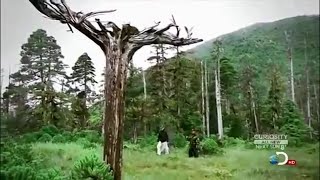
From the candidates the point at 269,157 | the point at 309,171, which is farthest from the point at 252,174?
the point at 309,171

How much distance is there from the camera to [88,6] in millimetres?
2945

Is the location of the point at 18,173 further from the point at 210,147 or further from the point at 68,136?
the point at 210,147

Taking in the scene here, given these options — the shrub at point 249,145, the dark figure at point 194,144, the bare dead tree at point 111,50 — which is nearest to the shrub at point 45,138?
the bare dead tree at point 111,50

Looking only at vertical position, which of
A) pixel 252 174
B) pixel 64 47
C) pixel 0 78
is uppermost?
pixel 64 47

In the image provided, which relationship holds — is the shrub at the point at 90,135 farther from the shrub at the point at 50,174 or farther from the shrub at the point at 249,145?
the shrub at the point at 249,145

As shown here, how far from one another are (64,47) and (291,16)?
1.37 meters

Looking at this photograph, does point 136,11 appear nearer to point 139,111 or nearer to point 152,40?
point 152,40

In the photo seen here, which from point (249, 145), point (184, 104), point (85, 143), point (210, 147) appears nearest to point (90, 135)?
point (85, 143)

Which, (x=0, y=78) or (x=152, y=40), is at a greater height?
(x=152, y=40)

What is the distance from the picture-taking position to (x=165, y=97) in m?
2.96

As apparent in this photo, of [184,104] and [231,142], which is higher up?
[184,104]

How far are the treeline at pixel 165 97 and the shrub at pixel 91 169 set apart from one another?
19 cm

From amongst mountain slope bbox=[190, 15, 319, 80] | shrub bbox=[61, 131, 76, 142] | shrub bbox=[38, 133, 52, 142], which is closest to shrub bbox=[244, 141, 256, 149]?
mountain slope bbox=[190, 15, 319, 80]

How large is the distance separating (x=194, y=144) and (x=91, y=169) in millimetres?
613
